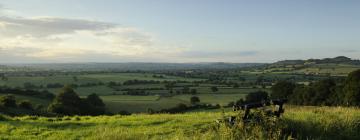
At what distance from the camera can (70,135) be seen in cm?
1470

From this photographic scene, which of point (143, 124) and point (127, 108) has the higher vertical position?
point (143, 124)

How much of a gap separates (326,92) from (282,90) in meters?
12.1

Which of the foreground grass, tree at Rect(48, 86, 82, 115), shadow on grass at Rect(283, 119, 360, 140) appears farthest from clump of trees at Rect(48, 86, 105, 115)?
shadow on grass at Rect(283, 119, 360, 140)

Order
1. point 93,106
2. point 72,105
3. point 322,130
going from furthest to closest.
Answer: point 93,106, point 72,105, point 322,130

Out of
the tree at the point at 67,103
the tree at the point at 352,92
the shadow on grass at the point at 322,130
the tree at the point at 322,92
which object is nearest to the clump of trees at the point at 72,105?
the tree at the point at 67,103

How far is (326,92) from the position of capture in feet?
229

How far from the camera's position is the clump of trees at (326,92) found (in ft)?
185

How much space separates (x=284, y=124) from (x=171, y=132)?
4123mm

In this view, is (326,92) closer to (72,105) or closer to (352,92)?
(352,92)

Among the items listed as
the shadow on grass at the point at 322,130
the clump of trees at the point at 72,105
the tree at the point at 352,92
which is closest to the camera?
the shadow on grass at the point at 322,130

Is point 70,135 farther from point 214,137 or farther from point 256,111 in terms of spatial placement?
point 256,111

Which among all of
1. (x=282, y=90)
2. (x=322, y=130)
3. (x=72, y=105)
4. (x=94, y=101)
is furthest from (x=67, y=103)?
(x=322, y=130)

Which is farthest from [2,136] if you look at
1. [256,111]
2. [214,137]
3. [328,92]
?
[328,92]

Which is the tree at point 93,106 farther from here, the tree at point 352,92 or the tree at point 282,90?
the tree at point 352,92
